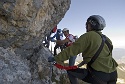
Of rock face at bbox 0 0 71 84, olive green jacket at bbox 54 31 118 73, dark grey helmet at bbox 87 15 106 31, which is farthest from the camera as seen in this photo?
rock face at bbox 0 0 71 84

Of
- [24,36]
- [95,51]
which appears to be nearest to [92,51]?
[95,51]

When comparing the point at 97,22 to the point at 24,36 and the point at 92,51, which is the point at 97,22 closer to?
the point at 92,51

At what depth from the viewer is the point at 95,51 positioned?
6.84 meters

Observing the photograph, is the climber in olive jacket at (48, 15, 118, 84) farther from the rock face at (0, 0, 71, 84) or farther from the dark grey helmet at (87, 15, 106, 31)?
the rock face at (0, 0, 71, 84)

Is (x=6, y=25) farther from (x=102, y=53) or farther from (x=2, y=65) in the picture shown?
(x=102, y=53)

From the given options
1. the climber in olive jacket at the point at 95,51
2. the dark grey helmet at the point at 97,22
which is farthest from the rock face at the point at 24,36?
the dark grey helmet at the point at 97,22

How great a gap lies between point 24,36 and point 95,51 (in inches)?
220

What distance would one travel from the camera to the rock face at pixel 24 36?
9.78 metres

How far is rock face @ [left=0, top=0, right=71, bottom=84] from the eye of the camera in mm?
9781

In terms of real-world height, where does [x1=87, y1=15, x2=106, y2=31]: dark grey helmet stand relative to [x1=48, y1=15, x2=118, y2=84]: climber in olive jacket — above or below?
above

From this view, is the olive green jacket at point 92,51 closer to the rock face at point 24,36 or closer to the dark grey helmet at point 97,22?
the dark grey helmet at point 97,22

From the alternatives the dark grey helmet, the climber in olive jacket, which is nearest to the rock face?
the climber in olive jacket

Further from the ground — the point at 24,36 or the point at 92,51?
the point at 24,36

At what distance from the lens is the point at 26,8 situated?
10289 millimetres
